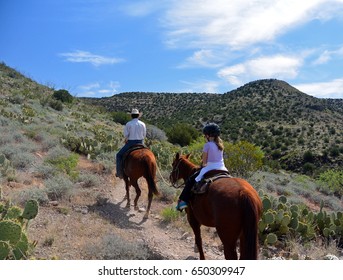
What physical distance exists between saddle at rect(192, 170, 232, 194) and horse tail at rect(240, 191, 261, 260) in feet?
3.60

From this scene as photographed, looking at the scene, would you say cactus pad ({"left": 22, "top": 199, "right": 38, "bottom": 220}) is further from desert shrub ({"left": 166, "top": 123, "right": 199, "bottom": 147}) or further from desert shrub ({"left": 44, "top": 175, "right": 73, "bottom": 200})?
desert shrub ({"left": 166, "top": 123, "right": 199, "bottom": 147})

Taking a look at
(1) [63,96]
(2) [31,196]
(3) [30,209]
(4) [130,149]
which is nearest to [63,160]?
(4) [130,149]

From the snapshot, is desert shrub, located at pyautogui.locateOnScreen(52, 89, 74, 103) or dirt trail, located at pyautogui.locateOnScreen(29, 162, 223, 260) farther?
desert shrub, located at pyautogui.locateOnScreen(52, 89, 74, 103)

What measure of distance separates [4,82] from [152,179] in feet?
99.7

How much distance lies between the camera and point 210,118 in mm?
70125

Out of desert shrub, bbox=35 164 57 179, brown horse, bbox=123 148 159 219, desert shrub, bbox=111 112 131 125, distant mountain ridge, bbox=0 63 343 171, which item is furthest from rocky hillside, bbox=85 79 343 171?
brown horse, bbox=123 148 159 219

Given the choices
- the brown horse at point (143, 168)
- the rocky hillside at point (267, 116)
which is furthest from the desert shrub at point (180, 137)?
the brown horse at point (143, 168)

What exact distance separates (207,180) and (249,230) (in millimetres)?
1415

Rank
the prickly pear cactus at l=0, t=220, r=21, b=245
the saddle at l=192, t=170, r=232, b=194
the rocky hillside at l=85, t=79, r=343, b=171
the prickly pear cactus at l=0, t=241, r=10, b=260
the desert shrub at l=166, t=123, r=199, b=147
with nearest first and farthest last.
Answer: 1. the prickly pear cactus at l=0, t=241, r=10, b=260
2. the prickly pear cactus at l=0, t=220, r=21, b=245
3. the saddle at l=192, t=170, r=232, b=194
4. the desert shrub at l=166, t=123, r=199, b=147
5. the rocky hillside at l=85, t=79, r=343, b=171

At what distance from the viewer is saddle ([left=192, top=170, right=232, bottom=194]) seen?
660cm

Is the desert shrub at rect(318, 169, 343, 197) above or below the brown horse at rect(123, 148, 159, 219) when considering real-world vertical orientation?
below

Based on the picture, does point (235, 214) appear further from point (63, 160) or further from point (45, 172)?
point (63, 160)

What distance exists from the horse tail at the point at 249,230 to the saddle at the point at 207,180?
1.10 m

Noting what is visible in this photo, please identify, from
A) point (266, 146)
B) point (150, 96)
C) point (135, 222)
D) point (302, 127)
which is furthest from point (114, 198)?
point (150, 96)
